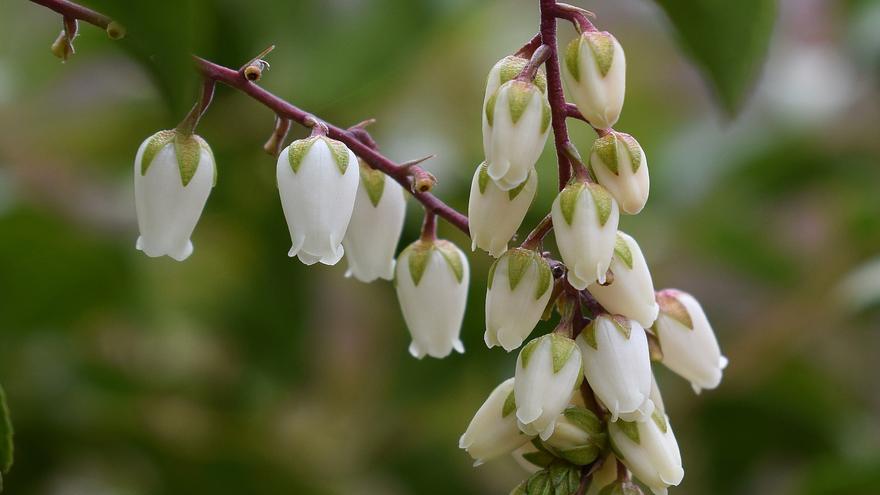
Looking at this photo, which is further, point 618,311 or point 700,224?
point 700,224

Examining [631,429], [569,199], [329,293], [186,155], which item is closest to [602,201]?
[569,199]

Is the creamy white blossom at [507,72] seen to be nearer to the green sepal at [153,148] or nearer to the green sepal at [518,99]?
the green sepal at [518,99]

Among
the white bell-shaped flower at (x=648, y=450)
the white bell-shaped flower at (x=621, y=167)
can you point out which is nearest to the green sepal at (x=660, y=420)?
the white bell-shaped flower at (x=648, y=450)

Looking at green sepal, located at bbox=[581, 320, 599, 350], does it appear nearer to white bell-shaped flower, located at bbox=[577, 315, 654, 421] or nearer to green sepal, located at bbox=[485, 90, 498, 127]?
white bell-shaped flower, located at bbox=[577, 315, 654, 421]

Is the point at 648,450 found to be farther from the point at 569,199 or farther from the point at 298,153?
the point at 298,153

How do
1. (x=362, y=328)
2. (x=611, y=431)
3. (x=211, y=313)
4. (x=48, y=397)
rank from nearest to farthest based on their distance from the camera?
(x=611, y=431)
(x=48, y=397)
(x=211, y=313)
(x=362, y=328)

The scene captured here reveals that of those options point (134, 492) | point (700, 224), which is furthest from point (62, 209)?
point (700, 224)

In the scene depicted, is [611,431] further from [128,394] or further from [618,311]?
[128,394]
